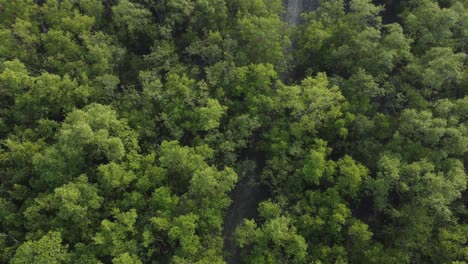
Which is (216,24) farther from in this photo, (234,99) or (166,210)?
(166,210)

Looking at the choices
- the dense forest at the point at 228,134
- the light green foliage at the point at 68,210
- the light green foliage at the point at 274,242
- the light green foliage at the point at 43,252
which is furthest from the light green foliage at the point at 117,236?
the light green foliage at the point at 274,242

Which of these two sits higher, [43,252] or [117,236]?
[117,236]

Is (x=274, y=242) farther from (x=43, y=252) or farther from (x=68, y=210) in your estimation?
(x=43, y=252)

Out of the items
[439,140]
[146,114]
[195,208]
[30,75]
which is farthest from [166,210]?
[439,140]

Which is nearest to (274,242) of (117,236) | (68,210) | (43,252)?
(117,236)

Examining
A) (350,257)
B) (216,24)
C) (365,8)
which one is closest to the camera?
(350,257)

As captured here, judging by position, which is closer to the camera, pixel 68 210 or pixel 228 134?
pixel 68 210

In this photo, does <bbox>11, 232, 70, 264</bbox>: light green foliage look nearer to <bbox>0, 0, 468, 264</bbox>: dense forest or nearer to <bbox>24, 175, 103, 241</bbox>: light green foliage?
<bbox>0, 0, 468, 264</bbox>: dense forest

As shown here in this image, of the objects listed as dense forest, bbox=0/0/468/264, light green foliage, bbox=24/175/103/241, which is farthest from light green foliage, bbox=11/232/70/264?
light green foliage, bbox=24/175/103/241
